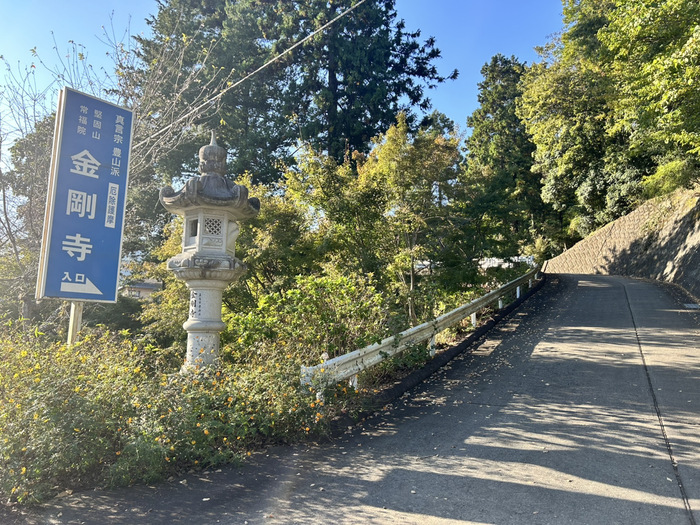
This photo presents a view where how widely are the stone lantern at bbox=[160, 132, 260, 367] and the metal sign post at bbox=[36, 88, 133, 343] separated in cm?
76

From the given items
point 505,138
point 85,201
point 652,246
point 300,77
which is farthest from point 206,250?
point 505,138

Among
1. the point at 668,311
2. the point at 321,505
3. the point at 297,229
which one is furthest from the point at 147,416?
the point at 668,311

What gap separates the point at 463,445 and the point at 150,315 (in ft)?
34.6

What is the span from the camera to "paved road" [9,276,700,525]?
10.3 ft

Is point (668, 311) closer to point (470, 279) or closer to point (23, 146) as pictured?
point (470, 279)

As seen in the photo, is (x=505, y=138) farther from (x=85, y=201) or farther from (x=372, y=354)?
(x=85, y=201)

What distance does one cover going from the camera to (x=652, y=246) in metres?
24.2

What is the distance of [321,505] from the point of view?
328 cm

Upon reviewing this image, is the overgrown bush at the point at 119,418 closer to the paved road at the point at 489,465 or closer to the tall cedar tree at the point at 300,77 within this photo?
the paved road at the point at 489,465

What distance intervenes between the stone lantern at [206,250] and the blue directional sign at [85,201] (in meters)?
0.75

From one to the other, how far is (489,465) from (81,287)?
4.56 meters

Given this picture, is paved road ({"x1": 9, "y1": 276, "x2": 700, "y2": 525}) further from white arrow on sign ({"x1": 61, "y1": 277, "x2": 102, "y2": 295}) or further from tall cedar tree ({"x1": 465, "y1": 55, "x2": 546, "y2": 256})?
tall cedar tree ({"x1": 465, "y1": 55, "x2": 546, "y2": 256})

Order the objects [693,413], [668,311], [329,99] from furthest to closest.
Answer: [329,99] → [668,311] → [693,413]

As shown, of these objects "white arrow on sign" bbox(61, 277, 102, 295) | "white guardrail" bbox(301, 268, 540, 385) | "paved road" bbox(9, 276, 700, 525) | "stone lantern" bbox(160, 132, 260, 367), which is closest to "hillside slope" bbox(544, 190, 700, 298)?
"white guardrail" bbox(301, 268, 540, 385)
